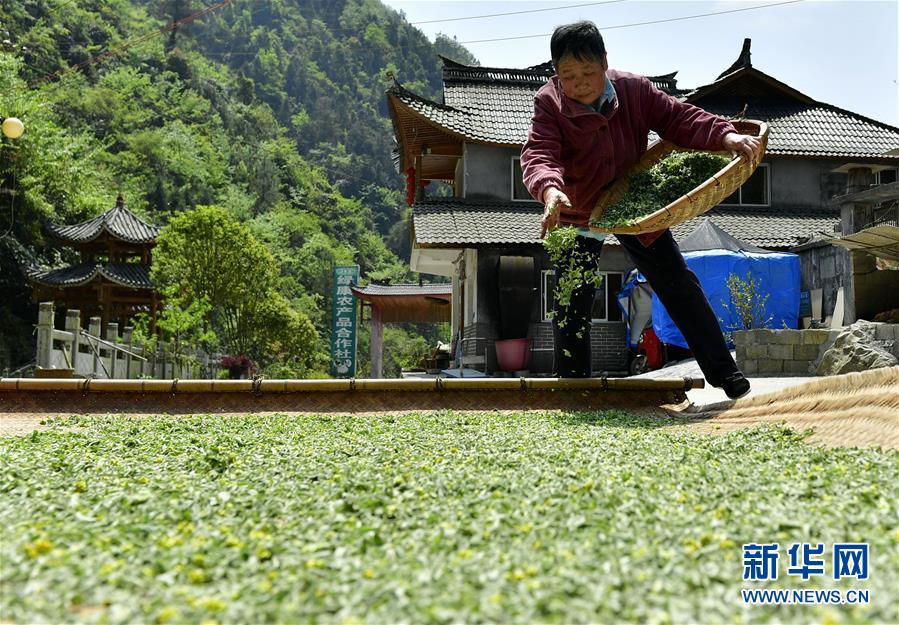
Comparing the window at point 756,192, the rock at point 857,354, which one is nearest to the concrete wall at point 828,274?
the rock at point 857,354

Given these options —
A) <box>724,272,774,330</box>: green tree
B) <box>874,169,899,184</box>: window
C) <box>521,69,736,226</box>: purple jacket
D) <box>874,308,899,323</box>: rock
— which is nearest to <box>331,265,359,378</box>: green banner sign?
<box>874,169,899,184</box>: window

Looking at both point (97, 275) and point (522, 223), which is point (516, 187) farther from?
point (97, 275)

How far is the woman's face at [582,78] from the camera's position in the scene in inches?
142

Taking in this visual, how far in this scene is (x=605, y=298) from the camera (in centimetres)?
1157

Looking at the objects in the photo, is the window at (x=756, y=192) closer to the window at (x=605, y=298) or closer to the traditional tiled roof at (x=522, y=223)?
the traditional tiled roof at (x=522, y=223)

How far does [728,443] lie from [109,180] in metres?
34.3

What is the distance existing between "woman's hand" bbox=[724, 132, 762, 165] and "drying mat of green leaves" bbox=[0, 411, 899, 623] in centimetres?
126

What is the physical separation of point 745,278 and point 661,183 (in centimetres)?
641

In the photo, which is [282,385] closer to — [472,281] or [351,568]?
[351,568]

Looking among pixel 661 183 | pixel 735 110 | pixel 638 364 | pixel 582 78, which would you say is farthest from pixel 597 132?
pixel 735 110

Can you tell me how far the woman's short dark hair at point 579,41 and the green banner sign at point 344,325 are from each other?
675 inches

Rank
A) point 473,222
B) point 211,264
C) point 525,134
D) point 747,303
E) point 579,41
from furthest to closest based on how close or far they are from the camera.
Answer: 1. point 211,264
2. point 525,134
3. point 473,222
4. point 747,303
5. point 579,41

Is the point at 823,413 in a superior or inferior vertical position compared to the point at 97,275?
inferior

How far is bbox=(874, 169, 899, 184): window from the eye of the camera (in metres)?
12.9
